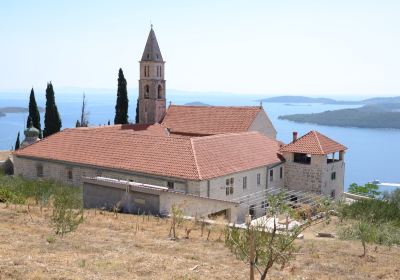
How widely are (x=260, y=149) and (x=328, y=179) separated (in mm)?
5787

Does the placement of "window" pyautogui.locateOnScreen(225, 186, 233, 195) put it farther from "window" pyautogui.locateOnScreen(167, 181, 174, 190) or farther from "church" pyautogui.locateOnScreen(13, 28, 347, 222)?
"window" pyautogui.locateOnScreen(167, 181, 174, 190)

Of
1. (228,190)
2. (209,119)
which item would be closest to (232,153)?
(228,190)

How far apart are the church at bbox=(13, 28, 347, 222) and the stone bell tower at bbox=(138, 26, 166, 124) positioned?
317cm

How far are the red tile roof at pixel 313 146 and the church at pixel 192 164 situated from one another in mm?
76

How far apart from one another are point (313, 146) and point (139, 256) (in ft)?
77.6

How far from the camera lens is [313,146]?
3659cm

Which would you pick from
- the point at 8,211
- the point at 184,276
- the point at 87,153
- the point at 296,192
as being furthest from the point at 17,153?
the point at 184,276

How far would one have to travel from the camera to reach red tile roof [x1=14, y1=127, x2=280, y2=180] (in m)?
30.8

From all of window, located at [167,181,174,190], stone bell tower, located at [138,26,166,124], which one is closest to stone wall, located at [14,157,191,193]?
window, located at [167,181,174,190]

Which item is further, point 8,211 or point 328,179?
point 328,179

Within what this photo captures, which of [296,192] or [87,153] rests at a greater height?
[87,153]

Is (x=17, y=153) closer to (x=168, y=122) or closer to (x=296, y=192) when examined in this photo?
(x=168, y=122)

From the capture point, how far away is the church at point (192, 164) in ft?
90.9

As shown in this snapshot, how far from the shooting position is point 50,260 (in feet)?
47.7
